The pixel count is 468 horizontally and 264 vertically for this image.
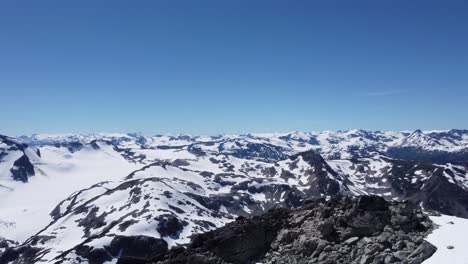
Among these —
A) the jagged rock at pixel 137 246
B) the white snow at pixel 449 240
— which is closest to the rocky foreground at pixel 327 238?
→ the white snow at pixel 449 240

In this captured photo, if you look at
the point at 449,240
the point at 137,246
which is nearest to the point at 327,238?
the point at 449,240

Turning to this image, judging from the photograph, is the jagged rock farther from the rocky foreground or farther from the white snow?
the white snow

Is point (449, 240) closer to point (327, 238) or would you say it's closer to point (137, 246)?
point (327, 238)

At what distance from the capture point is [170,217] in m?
194

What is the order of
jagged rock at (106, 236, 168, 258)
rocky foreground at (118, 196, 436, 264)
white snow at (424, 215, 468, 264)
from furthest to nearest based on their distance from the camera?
jagged rock at (106, 236, 168, 258) < rocky foreground at (118, 196, 436, 264) < white snow at (424, 215, 468, 264)

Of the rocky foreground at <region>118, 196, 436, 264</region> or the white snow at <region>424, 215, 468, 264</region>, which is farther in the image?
the rocky foreground at <region>118, 196, 436, 264</region>

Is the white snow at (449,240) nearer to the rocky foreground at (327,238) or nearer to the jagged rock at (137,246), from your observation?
the rocky foreground at (327,238)

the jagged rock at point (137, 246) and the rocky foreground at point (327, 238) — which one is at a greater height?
the rocky foreground at point (327, 238)

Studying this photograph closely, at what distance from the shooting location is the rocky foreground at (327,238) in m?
43.0

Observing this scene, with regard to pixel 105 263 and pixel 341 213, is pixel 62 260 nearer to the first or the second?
pixel 105 263

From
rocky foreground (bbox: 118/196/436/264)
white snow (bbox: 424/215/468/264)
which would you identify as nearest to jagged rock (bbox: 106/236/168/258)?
rocky foreground (bbox: 118/196/436/264)

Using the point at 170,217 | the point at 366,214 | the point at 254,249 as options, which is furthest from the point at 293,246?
the point at 170,217

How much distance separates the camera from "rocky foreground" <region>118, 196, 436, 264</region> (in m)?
43.0

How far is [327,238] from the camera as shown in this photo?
48812 mm
